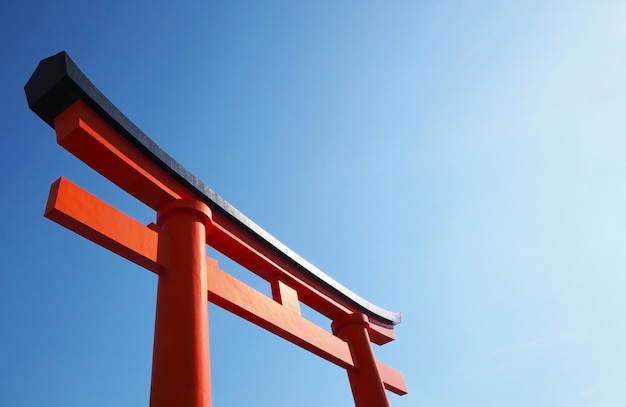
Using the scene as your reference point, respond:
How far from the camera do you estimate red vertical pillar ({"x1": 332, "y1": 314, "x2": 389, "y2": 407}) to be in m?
4.95

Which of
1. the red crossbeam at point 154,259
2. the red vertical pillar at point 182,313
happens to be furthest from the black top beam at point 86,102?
the red crossbeam at point 154,259

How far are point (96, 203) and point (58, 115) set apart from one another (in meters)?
0.84

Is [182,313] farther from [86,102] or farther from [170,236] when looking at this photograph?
[86,102]

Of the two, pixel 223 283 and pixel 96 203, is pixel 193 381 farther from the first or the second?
pixel 96 203

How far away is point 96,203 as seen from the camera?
2990 millimetres

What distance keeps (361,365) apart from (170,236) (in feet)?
9.63

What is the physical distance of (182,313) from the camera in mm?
2973

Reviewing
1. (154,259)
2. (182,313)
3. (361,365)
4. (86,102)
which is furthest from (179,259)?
(361,365)

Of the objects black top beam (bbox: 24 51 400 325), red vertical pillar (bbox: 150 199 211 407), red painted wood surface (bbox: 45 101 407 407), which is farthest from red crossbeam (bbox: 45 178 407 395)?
black top beam (bbox: 24 51 400 325)

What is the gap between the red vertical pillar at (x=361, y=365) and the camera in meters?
4.95

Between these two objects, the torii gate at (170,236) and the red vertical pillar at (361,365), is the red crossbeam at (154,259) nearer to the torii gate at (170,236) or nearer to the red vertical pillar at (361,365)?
the torii gate at (170,236)

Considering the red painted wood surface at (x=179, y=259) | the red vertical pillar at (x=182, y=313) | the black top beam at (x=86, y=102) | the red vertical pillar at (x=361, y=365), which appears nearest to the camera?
the red vertical pillar at (x=182, y=313)

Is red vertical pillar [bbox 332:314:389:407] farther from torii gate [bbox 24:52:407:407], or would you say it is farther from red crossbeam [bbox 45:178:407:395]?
red crossbeam [bbox 45:178:407:395]

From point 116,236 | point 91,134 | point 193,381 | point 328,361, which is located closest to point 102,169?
point 91,134
